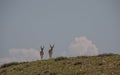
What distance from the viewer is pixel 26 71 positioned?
36062mm

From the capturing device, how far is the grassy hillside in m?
30.0

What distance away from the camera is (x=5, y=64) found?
4462 cm

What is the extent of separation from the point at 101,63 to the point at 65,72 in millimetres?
3473

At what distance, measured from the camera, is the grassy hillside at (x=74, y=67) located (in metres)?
30.0

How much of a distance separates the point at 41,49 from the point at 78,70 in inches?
812

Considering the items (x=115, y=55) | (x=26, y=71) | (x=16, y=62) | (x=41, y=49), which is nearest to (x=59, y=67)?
(x=26, y=71)

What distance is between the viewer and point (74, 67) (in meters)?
33.1

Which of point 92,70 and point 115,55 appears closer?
point 92,70

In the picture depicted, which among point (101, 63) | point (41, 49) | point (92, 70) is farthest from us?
point (41, 49)

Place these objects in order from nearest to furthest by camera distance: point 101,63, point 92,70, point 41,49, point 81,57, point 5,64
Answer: point 92,70, point 101,63, point 81,57, point 5,64, point 41,49

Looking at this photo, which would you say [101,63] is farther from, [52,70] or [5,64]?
[5,64]

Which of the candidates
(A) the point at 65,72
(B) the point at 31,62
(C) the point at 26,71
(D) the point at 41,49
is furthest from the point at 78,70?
(D) the point at 41,49

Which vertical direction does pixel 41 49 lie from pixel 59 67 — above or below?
above

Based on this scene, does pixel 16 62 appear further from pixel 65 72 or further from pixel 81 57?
pixel 65 72
